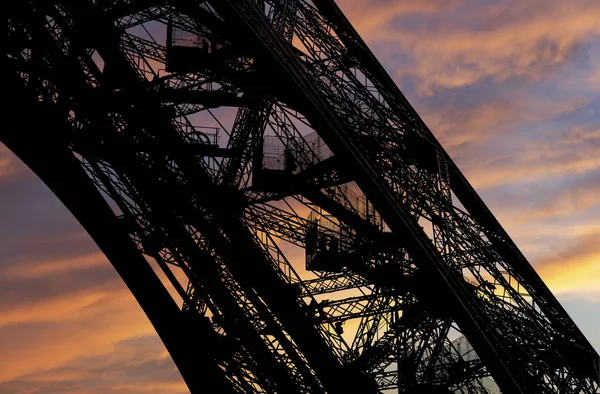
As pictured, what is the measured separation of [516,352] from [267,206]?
296 inches

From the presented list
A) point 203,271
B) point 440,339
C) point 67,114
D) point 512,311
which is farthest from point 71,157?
point 512,311

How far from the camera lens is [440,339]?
1562 centimetres

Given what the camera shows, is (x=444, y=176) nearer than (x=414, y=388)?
No

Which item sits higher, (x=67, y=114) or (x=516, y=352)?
(x=67, y=114)

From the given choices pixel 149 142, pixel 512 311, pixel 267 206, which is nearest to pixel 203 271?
pixel 149 142

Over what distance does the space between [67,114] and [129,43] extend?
3.90 metres

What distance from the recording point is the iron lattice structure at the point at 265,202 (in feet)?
48.5

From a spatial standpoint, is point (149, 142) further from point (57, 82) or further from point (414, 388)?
→ point (414, 388)

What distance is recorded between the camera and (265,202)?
19.2m

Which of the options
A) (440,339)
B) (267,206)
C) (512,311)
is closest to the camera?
(440,339)

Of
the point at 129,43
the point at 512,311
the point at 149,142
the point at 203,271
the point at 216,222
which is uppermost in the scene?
the point at 129,43

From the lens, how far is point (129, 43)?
1848 centimetres

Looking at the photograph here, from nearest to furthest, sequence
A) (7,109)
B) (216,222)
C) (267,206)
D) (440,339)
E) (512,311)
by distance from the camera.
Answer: (7,109)
(440,339)
(216,222)
(512,311)
(267,206)

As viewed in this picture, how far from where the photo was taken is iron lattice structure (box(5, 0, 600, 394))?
14.8 metres
